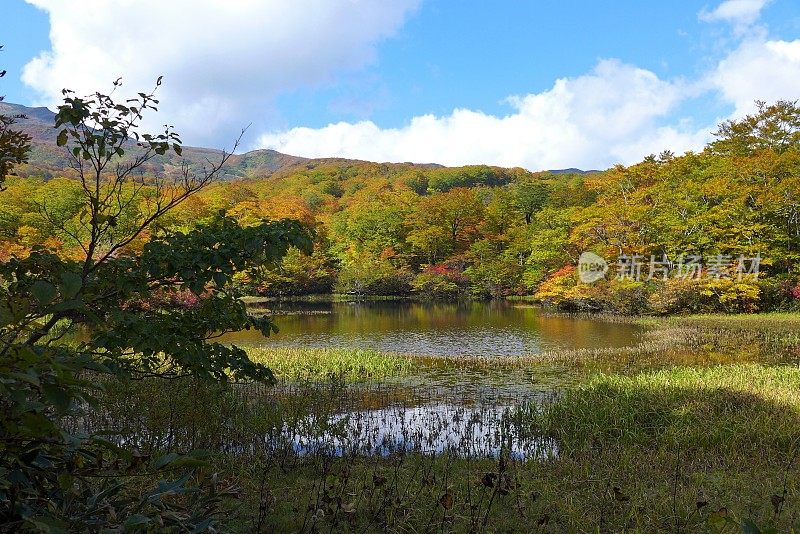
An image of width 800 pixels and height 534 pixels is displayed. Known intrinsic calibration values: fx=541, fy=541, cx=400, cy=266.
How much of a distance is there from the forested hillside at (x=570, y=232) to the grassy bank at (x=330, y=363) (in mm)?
2690

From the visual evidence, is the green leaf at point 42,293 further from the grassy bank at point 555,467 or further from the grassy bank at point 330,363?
the grassy bank at point 330,363

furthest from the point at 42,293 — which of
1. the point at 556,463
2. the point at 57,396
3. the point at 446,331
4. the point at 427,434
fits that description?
the point at 446,331

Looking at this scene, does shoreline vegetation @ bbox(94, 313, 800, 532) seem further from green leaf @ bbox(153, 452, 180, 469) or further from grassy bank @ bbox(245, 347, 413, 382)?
grassy bank @ bbox(245, 347, 413, 382)

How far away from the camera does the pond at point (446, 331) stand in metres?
20.5

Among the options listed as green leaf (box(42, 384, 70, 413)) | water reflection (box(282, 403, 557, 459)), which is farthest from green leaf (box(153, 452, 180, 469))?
water reflection (box(282, 403, 557, 459))

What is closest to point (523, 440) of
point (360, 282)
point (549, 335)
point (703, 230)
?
point (549, 335)

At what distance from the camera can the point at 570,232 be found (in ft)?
131

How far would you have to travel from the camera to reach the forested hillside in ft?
94.5

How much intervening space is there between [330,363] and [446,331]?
1077 centimetres

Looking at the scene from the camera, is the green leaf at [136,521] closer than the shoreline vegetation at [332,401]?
Yes

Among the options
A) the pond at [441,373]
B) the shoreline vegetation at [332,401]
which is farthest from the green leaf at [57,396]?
the pond at [441,373]

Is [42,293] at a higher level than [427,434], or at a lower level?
higher

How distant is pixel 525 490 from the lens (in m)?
5.16

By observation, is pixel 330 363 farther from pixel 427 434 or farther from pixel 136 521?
pixel 136 521
